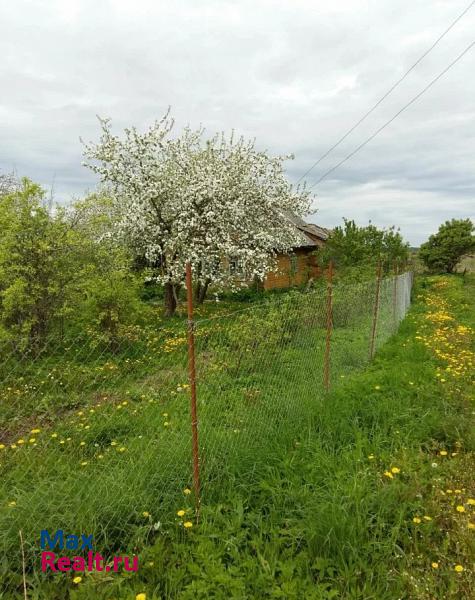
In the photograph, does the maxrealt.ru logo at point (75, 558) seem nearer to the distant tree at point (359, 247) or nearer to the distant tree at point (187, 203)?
the distant tree at point (187, 203)

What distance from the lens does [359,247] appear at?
1584 cm

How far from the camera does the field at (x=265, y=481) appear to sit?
7.37 ft

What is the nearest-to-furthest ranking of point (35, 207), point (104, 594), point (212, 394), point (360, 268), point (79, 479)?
point (104, 594)
point (79, 479)
point (212, 394)
point (35, 207)
point (360, 268)

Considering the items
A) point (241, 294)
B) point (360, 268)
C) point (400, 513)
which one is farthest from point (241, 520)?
point (241, 294)

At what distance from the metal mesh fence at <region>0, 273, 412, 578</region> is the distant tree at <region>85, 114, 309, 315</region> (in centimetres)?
602

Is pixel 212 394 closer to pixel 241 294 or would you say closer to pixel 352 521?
pixel 352 521

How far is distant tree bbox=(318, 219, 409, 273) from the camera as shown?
1590 centimetres

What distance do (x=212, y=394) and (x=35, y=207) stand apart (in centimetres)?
494

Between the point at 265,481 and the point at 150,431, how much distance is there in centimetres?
139

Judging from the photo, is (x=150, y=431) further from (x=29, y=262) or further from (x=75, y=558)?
(x=29, y=262)

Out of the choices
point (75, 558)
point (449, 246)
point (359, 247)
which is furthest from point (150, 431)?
point (449, 246)

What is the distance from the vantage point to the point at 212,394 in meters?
4.57

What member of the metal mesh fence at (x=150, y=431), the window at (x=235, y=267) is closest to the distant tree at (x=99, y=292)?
the metal mesh fence at (x=150, y=431)

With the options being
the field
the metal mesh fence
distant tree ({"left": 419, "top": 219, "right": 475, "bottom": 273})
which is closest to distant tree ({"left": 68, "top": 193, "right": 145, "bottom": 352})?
the metal mesh fence
